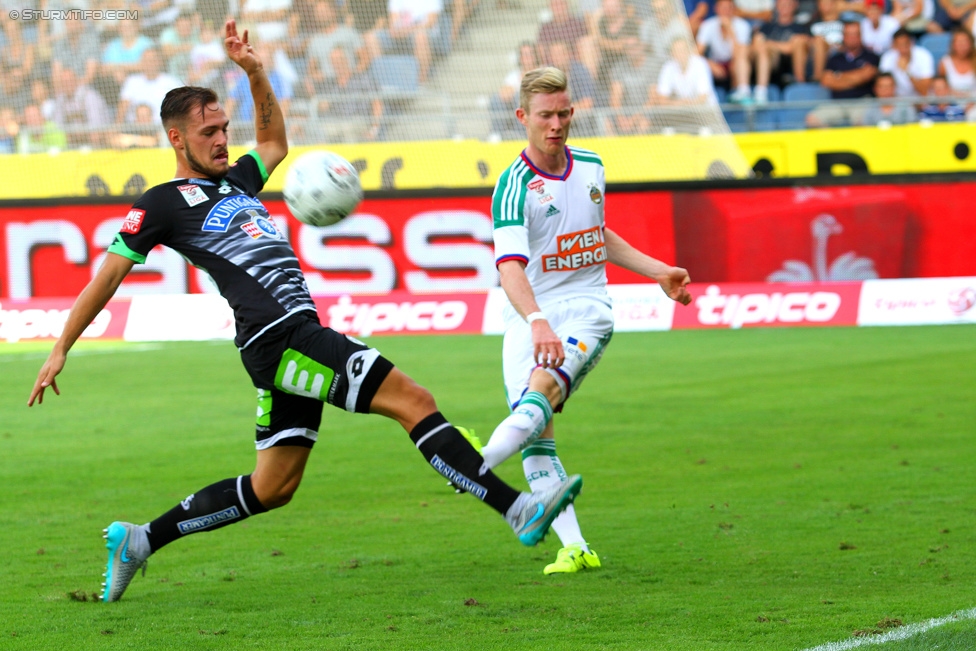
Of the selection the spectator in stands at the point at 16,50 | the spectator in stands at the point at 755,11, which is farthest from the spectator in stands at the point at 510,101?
the spectator in stands at the point at 16,50

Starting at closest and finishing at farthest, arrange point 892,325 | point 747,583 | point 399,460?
point 747,583 → point 399,460 → point 892,325

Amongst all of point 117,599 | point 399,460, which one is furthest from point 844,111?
point 117,599

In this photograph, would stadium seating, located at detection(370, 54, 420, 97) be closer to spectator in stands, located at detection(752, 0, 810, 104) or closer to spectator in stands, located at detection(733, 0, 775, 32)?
spectator in stands, located at detection(752, 0, 810, 104)

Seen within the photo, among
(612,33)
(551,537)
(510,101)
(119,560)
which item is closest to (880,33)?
(612,33)

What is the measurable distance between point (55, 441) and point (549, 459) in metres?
5.59

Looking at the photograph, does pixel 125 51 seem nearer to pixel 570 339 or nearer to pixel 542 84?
pixel 542 84

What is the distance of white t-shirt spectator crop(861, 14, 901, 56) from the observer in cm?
2105

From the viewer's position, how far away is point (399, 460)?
9.60 meters

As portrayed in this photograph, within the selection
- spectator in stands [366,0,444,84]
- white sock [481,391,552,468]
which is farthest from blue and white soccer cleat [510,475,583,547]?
spectator in stands [366,0,444,84]

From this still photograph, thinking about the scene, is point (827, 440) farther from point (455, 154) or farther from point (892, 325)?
point (455, 154)

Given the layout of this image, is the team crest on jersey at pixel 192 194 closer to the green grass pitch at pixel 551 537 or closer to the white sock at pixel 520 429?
the white sock at pixel 520 429

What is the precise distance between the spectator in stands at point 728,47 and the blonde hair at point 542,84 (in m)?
15.3

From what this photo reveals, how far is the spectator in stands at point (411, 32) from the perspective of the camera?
19734mm

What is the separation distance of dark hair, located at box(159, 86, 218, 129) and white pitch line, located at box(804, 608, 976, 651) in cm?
311
